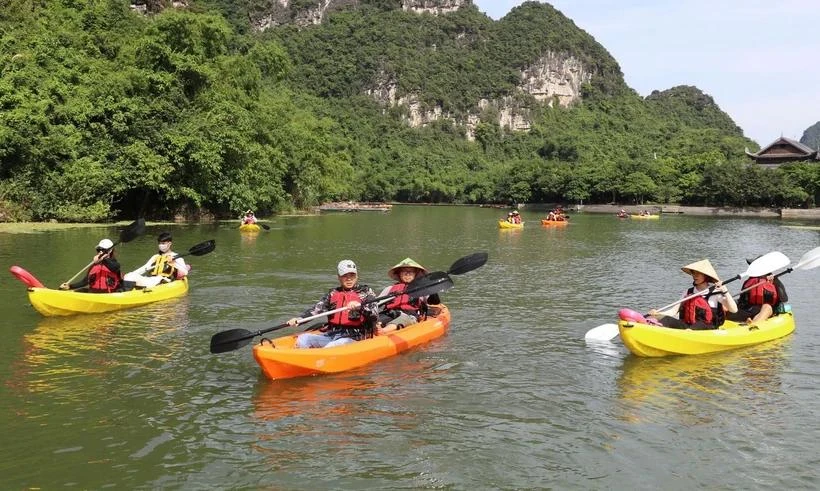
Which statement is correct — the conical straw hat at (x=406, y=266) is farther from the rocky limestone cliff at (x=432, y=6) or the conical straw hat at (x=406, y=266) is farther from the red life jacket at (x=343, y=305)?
the rocky limestone cliff at (x=432, y=6)

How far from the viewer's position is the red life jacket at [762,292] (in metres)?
10.4

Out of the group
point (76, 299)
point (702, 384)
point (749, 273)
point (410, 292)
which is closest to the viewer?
point (702, 384)

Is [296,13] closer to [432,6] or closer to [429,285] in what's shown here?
[432,6]

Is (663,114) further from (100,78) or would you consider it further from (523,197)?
(100,78)

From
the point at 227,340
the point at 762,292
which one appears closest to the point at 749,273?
the point at 762,292

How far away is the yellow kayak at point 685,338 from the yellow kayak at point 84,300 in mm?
7936

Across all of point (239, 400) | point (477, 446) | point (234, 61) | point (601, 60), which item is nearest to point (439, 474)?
point (477, 446)

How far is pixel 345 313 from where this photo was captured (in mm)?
8281

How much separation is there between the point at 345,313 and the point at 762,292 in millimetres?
6439

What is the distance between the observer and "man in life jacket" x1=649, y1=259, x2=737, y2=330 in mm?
9141

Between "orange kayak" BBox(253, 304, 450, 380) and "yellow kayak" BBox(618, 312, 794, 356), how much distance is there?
278cm

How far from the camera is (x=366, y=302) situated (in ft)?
26.6

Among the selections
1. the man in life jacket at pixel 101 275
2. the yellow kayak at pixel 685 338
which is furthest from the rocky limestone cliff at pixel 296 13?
the yellow kayak at pixel 685 338

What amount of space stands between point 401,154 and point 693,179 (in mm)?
60976
